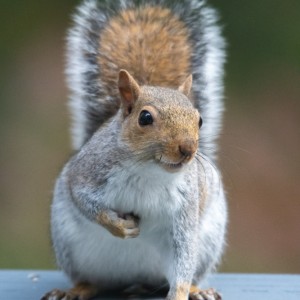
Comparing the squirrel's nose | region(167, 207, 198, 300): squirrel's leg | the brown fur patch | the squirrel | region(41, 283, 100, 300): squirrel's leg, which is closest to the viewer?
the squirrel's nose

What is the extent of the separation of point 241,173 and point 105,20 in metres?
2.15

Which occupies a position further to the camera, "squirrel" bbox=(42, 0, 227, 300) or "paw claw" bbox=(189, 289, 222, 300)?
"paw claw" bbox=(189, 289, 222, 300)

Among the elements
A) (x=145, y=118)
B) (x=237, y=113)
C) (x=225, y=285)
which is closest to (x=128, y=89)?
(x=145, y=118)

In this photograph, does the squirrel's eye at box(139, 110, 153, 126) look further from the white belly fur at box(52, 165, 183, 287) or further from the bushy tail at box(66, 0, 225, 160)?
the bushy tail at box(66, 0, 225, 160)

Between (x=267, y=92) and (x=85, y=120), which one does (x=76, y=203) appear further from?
(x=267, y=92)

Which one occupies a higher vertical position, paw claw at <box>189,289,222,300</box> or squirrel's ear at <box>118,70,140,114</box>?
squirrel's ear at <box>118,70,140,114</box>

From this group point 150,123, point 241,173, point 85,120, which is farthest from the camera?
point 241,173

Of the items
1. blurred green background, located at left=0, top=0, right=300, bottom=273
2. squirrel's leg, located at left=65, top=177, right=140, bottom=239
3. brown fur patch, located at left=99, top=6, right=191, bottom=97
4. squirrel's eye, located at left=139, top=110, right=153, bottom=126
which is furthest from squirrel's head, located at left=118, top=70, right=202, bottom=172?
blurred green background, located at left=0, top=0, right=300, bottom=273

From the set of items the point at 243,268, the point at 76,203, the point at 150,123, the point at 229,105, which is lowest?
the point at 243,268

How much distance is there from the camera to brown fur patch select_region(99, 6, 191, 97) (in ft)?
10.9

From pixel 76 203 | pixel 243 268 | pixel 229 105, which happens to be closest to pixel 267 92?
pixel 229 105

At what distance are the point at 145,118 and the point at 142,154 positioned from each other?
8 centimetres

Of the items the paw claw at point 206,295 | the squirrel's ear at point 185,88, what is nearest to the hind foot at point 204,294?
the paw claw at point 206,295

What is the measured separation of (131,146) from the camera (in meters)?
2.85
